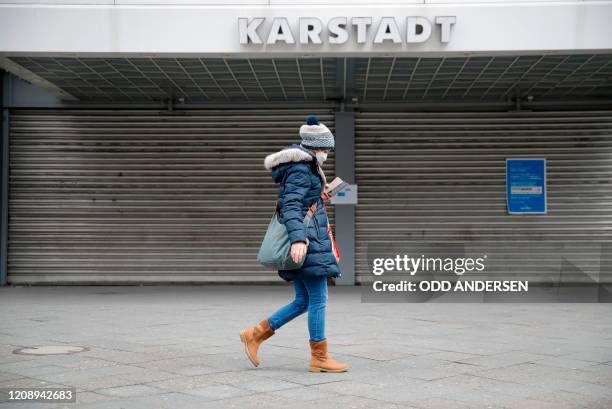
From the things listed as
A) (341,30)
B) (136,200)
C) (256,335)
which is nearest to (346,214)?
(136,200)

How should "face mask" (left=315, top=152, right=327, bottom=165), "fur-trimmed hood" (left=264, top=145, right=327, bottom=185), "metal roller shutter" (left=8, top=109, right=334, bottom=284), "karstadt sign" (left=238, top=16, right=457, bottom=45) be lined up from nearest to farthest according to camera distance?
1. "fur-trimmed hood" (left=264, top=145, right=327, bottom=185)
2. "face mask" (left=315, top=152, right=327, bottom=165)
3. "karstadt sign" (left=238, top=16, right=457, bottom=45)
4. "metal roller shutter" (left=8, top=109, right=334, bottom=284)

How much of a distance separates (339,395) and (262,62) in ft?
24.9

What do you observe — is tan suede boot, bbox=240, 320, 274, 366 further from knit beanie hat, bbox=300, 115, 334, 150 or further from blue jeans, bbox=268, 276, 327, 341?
knit beanie hat, bbox=300, 115, 334, 150

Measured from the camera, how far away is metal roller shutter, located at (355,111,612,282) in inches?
584

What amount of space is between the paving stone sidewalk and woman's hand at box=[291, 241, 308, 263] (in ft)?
2.77

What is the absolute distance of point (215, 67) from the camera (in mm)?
12352

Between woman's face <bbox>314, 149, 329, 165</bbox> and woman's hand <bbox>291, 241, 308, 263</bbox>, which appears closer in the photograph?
woman's hand <bbox>291, 241, 308, 263</bbox>

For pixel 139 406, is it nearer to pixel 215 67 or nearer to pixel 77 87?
pixel 215 67

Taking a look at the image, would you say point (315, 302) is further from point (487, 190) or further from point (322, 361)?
point (487, 190)

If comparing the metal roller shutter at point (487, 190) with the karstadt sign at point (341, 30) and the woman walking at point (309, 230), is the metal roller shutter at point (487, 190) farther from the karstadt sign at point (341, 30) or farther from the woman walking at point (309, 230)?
the woman walking at point (309, 230)

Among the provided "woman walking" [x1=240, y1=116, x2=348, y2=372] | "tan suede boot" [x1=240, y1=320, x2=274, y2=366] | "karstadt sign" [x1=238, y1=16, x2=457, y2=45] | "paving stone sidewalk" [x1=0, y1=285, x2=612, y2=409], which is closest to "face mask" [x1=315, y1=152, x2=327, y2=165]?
"woman walking" [x1=240, y1=116, x2=348, y2=372]

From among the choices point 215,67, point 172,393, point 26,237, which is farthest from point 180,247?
point 172,393

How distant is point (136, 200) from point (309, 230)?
31.6 feet

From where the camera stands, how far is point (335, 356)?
6.86 metres
